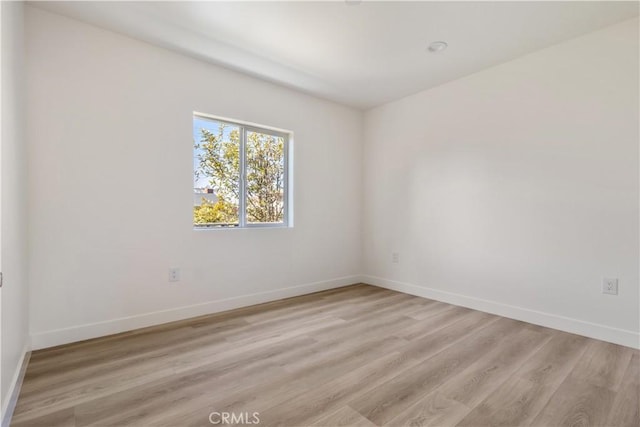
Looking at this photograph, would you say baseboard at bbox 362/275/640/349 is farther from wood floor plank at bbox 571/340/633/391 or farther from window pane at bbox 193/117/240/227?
window pane at bbox 193/117/240/227

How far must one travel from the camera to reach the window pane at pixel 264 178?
3.43 meters

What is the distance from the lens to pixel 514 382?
1.83 meters

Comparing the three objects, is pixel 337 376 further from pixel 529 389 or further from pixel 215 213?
pixel 215 213

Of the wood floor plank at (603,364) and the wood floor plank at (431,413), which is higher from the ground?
the wood floor plank at (431,413)

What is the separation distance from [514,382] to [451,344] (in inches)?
21.6

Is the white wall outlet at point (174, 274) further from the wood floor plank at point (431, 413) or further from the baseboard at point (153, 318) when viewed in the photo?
the wood floor plank at point (431, 413)

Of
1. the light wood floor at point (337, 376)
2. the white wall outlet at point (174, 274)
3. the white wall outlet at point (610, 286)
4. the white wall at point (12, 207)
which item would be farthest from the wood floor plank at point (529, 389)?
the white wall outlet at point (174, 274)

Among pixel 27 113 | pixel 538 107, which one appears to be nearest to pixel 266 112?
pixel 27 113

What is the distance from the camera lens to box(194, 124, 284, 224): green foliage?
10.2 feet

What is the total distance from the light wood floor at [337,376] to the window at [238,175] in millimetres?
1083

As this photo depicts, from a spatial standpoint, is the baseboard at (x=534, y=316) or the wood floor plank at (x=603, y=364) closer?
the wood floor plank at (x=603, y=364)

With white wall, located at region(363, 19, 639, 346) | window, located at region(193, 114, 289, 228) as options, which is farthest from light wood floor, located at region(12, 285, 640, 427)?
window, located at region(193, 114, 289, 228)

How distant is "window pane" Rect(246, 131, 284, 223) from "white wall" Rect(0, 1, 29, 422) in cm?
180

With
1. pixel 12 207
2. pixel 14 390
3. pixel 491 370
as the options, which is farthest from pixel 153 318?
pixel 491 370
